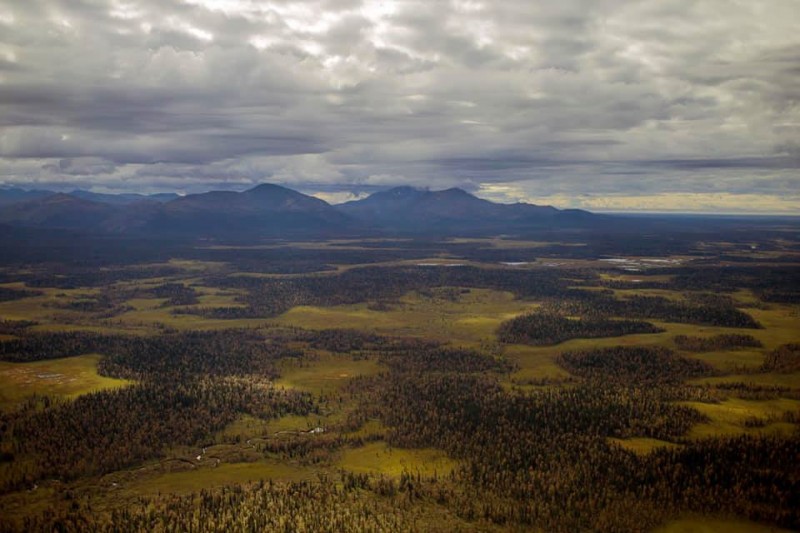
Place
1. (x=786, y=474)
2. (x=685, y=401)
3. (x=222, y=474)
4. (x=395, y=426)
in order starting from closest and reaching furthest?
(x=786, y=474) < (x=222, y=474) < (x=395, y=426) < (x=685, y=401)

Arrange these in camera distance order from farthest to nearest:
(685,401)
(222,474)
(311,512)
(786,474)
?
(685,401) < (222,474) < (786,474) < (311,512)

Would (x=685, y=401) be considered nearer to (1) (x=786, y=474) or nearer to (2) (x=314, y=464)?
(1) (x=786, y=474)

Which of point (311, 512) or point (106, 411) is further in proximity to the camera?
point (106, 411)

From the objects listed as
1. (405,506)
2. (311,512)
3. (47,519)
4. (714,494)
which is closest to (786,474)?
(714,494)

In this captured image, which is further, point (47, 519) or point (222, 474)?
point (222, 474)

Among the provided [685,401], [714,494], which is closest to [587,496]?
[714,494]

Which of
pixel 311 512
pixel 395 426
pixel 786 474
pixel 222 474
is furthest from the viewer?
pixel 395 426

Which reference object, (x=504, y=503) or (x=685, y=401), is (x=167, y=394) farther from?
(x=685, y=401)

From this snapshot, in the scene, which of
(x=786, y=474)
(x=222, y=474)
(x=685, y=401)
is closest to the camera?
(x=786, y=474)
